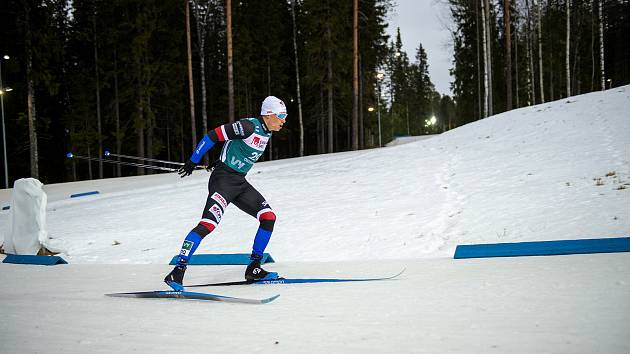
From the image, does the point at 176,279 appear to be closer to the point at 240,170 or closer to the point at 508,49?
the point at 240,170

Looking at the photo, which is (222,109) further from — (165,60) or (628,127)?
(628,127)

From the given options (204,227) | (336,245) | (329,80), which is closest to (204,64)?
(329,80)

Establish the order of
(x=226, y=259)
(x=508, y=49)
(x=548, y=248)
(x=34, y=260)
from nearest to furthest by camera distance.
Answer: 1. (x=548, y=248)
2. (x=226, y=259)
3. (x=34, y=260)
4. (x=508, y=49)

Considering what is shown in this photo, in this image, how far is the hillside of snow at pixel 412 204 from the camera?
8219 mm

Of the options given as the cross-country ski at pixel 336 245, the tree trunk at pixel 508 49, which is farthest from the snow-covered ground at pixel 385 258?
the tree trunk at pixel 508 49

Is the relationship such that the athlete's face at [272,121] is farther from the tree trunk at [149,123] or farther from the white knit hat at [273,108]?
the tree trunk at [149,123]

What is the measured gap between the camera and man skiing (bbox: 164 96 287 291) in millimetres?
5633

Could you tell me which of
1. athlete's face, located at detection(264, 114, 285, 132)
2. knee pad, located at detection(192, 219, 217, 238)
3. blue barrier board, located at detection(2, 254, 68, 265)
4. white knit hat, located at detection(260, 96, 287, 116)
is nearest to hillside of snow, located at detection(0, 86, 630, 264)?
blue barrier board, located at detection(2, 254, 68, 265)

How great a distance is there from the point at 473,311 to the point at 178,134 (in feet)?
141

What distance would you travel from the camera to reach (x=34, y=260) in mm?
8297

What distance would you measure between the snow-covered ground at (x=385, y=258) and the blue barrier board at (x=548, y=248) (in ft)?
0.98

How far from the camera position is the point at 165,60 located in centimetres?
3581

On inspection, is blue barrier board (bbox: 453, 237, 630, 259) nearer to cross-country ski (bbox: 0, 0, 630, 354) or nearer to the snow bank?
cross-country ski (bbox: 0, 0, 630, 354)

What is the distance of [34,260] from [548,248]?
822 cm
